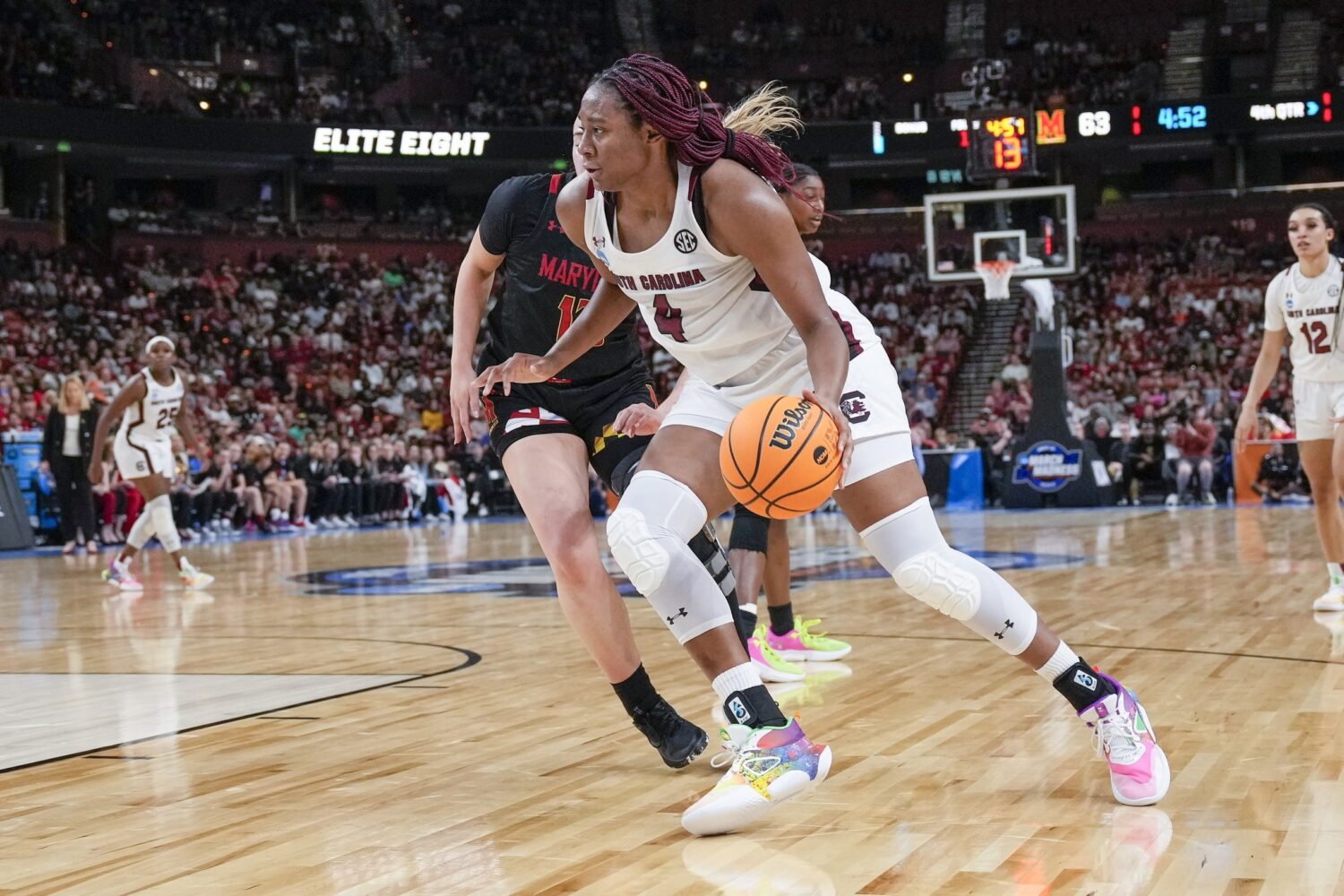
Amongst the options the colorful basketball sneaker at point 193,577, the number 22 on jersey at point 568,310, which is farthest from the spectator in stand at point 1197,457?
the number 22 on jersey at point 568,310

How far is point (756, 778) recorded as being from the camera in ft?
10.6

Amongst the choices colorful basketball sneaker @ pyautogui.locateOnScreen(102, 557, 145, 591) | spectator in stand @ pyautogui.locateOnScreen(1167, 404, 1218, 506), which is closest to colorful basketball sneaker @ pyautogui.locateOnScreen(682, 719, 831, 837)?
colorful basketball sneaker @ pyautogui.locateOnScreen(102, 557, 145, 591)

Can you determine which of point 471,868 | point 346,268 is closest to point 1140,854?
point 471,868

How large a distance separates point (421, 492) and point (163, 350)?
37.4 feet

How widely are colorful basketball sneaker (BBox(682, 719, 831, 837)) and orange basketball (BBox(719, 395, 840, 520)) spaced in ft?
1.78

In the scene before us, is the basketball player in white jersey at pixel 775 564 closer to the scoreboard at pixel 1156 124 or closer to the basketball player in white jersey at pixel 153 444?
the basketball player in white jersey at pixel 153 444

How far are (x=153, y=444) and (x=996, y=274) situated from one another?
13307 millimetres

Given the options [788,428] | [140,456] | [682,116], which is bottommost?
[140,456]

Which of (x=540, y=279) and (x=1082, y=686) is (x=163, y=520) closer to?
(x=540, y=279)

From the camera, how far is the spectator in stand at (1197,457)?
797 inches

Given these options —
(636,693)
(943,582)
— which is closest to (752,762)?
(943,582)

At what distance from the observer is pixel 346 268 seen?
31672 mm

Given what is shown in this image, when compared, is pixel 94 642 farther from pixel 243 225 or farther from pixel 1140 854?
pixel 243 225

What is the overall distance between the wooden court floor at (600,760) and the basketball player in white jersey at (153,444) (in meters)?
2.62
